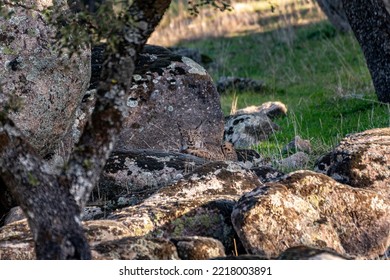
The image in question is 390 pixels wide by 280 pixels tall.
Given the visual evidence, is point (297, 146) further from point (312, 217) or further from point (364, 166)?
point (312, 217)

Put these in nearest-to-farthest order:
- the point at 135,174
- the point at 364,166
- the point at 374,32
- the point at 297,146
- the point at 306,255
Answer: the point at 306,255, the point at 364,166, the point at 135,174, the point at 297,146, the point at 374,32

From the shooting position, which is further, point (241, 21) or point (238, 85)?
point (241, 21)

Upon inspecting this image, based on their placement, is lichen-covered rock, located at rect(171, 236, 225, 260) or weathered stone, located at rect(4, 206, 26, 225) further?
weathered stone, located at rect(4, 206, 26, 225)

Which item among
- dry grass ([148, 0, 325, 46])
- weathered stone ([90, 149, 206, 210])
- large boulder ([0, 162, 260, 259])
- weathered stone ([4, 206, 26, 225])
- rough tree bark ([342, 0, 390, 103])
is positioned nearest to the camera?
large boulder ([0, 162, 260, 259])

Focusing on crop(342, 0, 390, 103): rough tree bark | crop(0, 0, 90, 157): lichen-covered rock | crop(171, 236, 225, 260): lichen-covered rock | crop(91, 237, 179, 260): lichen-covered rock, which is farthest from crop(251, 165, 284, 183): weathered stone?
crop(342, 0, 390, 103): rough tree bark

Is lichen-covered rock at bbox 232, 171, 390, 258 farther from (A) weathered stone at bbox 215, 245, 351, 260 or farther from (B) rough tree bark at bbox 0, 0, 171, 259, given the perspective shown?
(B) rough tree bark at bbox 0, 0, 171, 259

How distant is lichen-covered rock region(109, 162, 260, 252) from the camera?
312 inches

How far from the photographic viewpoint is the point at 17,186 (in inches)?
242

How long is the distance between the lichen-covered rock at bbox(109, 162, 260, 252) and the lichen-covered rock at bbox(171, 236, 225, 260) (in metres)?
0.83

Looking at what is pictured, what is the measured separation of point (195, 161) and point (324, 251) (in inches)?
160

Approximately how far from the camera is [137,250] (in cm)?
679

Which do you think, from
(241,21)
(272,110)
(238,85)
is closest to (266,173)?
(272,110)

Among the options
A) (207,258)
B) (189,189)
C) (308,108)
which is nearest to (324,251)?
(207,258)

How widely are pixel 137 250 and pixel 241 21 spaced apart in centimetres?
1836
